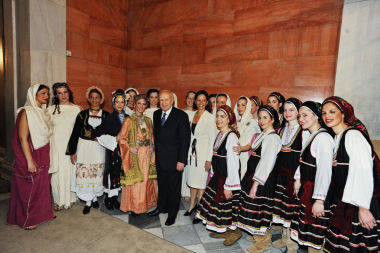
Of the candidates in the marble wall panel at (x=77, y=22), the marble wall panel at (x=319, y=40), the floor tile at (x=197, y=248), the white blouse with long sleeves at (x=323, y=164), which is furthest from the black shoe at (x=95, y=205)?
the marble wall panel at (x=319, y=40)

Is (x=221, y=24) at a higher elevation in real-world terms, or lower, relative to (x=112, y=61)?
higher

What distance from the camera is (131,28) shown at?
6613 millimetres

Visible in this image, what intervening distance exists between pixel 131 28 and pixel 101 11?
1001 mm

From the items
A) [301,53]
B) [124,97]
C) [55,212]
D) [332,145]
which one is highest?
[301,53]

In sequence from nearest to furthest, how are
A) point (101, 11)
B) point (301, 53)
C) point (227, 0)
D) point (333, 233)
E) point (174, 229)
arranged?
1. point (333, 233)
2. point (174, 229)
3. point (301, 53)
4. point (227, 0)
5. point (101, 11)

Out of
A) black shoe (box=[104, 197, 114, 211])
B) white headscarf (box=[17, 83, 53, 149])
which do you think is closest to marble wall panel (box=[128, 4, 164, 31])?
white headscarf (box=[17, 83, 53, 149])

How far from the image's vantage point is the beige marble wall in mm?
3219

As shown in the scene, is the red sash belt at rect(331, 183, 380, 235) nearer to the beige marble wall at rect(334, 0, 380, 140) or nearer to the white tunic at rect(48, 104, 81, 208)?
the beige marble wall at rect(334, 0, 380, 140)

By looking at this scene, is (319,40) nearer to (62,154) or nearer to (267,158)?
(267,158)

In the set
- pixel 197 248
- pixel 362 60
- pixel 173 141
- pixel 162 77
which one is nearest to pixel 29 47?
pixel 162 77

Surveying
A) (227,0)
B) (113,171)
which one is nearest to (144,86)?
(227,0)

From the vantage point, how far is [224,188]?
8.15ft

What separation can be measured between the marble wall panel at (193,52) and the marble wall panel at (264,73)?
0.99 metres

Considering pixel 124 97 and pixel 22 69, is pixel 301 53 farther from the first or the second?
pixel 22 69
